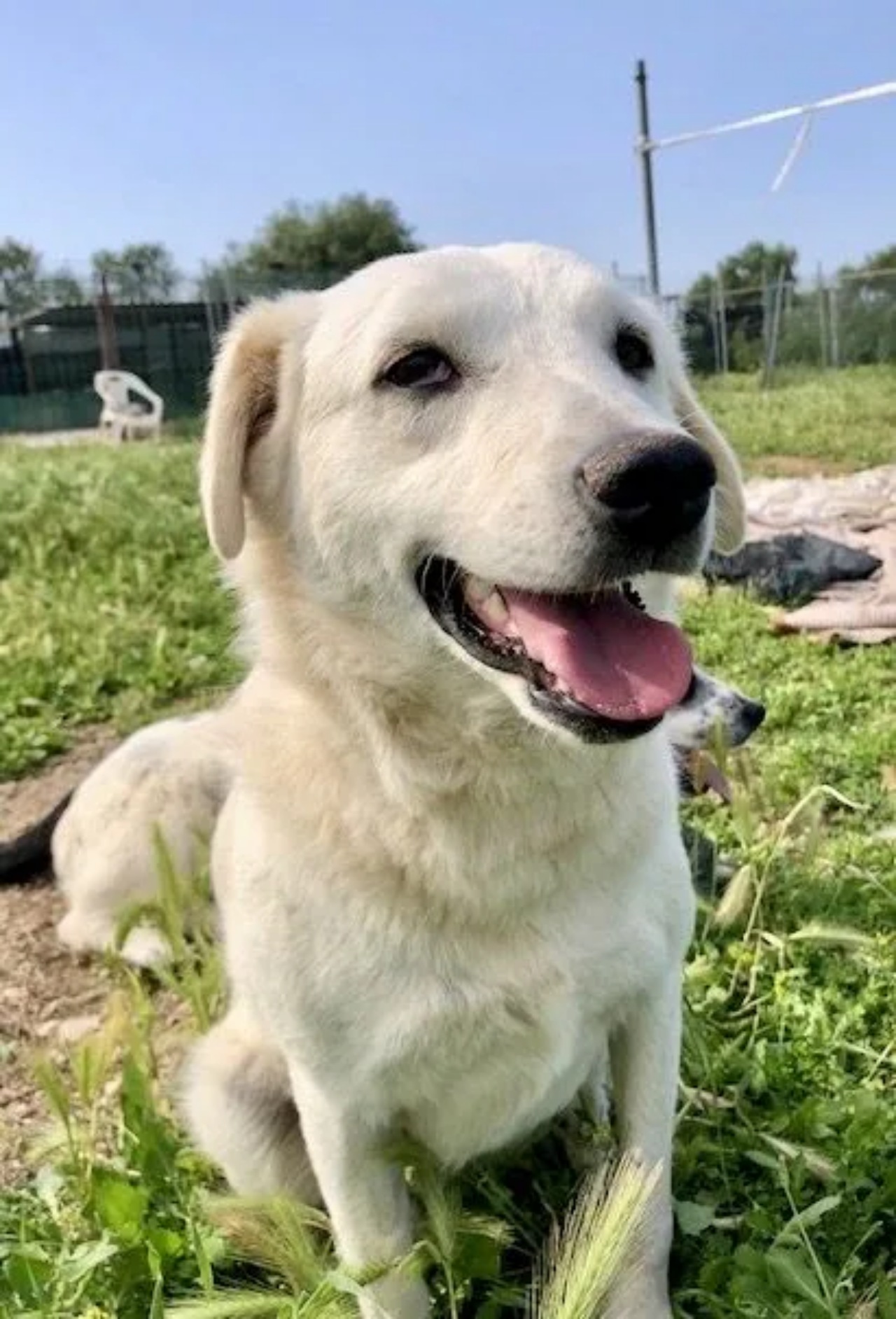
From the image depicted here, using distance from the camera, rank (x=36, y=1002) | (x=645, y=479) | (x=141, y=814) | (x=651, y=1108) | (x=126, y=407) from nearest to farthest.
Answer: (x=645, y=479) → (x=651, y=1108) → (x=36, y=1002) → (x=141, y=814) → (x=126, y=407)

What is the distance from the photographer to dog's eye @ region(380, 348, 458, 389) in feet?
6.43

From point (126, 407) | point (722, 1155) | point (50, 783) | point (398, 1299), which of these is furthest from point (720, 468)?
point (126, 407)

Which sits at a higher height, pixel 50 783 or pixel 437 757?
pixel 437 757

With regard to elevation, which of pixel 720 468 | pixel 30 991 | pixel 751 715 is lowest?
pixel 30 991

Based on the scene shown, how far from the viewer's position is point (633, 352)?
84.3 inches

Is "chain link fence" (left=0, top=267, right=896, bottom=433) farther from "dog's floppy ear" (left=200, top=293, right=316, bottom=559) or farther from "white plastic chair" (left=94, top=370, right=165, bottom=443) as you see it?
"dog's floppy ear" (left=200, top=293, right=316, bottom=559)

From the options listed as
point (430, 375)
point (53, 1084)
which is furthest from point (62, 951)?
point (430, 375)

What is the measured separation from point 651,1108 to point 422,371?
47.1 inches

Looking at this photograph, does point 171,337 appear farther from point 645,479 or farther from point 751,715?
point 645,479

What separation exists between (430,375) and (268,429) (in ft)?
1.15

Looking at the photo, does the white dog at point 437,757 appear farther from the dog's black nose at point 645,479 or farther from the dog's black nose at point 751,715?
the dog's black nose at point 751,715

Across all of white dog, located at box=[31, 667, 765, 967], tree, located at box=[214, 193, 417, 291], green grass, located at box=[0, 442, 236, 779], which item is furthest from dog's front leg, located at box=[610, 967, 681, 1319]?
tree, located at box=[214, 193, 417, 291]

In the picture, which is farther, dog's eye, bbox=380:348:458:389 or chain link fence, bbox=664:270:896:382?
chain link fence, bbox=664:270:896:382

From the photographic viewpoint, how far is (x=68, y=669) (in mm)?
5629
